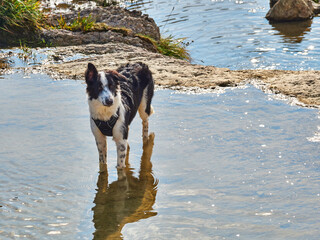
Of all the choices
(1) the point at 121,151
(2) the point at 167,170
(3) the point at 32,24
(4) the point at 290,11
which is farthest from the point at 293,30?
(1) the point at 121,151

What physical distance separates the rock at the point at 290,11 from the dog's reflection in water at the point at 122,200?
10635mm

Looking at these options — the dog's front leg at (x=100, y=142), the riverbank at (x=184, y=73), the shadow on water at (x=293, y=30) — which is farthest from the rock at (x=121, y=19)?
the dog's front leg at (x=100, y=142)

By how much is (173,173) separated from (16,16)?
25.7 ft

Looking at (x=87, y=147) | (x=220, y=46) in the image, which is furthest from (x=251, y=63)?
(x=87, y=147)

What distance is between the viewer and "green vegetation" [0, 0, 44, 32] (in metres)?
11.3

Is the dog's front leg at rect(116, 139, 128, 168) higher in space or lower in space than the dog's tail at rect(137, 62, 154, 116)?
lower

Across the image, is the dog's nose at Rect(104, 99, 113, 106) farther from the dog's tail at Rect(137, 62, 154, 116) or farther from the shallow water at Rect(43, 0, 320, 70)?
the shallow water at Rect(43, 0, 320, 70)

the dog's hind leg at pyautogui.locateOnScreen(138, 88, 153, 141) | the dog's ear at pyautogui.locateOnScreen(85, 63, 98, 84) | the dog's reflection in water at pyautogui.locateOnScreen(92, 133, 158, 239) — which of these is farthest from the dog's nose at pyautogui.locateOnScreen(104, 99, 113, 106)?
the dog's hind leg at pyautogui.locateOnScreen(138, 88, 153, 141)

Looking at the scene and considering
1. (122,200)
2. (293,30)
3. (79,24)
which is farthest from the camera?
(293,30)

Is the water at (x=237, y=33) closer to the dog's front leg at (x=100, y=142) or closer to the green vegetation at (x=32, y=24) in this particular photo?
the green vegetation at (x=32, y=24)

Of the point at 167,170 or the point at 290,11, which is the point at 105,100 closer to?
the point at 167,170

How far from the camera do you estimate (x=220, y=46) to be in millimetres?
12742

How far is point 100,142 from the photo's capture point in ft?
17.9

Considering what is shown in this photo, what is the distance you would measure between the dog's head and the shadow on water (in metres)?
9.25
